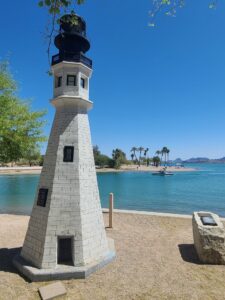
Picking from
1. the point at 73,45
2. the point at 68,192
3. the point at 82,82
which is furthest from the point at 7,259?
the point at 73,45

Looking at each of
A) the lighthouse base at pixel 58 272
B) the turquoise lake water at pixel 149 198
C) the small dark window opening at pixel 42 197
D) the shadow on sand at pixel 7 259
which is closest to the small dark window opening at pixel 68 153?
the small dark window opening at pixel 42 197

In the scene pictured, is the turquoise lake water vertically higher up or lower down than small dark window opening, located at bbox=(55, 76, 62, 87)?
lower down

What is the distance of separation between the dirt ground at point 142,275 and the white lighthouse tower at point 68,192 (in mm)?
517

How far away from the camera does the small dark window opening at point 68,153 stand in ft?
28.7

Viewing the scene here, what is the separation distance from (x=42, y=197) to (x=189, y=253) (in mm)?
6929

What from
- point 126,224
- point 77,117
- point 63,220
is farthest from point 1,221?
point 77,117

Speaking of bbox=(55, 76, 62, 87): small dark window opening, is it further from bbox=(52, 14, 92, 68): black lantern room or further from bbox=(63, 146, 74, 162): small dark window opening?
bbox=(63, 146, 74, 162): small dark window opening

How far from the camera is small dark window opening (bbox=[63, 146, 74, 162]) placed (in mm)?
8742

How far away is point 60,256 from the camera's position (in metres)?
9.00

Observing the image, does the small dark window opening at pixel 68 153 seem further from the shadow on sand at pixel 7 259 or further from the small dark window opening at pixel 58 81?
the shadow on sand at pixel 7 259

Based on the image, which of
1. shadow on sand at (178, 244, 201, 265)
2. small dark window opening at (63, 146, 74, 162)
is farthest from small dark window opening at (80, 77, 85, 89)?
shadow on sand at (178, 244, 201, 265)

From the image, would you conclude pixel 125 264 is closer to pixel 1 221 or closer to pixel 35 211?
pixel 35 211

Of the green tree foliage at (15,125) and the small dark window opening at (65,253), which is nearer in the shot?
the small dark window opening at (65,253)

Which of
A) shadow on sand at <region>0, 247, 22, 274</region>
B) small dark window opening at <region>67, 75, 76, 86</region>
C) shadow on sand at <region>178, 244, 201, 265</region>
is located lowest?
shadow on sand at <region>0, 247, 22, 274</region>
